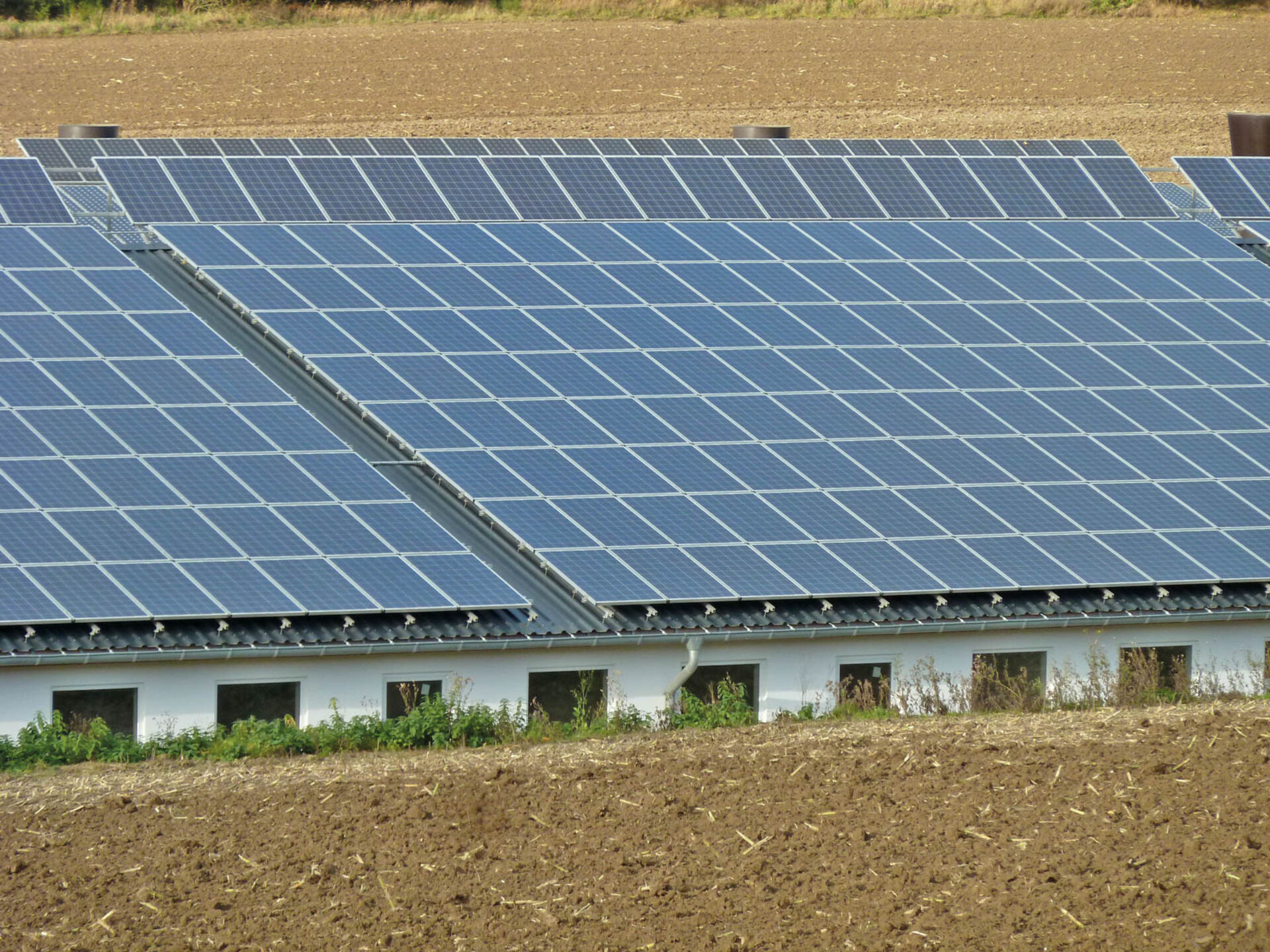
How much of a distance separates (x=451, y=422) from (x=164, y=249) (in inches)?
275

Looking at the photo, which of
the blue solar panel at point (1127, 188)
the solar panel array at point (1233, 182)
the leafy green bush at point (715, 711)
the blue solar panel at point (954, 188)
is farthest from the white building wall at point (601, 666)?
the solar panel array at point (1233, 182)

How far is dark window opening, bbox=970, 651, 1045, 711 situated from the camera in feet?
77.7

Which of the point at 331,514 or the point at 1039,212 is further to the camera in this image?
the point at 1039,212

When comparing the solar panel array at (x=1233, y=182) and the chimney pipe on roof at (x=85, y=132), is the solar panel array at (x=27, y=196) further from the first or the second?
the solar panel array at (x=1233, y=182)

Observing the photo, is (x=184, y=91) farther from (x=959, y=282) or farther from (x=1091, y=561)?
(x=1091, y=561)

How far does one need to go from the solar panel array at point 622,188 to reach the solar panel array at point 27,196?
1.11 meters

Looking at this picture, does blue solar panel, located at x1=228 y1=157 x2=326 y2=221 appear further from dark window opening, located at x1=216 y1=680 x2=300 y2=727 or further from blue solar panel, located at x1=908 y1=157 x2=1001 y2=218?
dark window opening, located at x1=216 y1=680 x2=300 y2=727

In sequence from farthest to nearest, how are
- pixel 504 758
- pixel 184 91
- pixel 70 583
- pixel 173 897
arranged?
pixel 184 91 < pixel 70 583 < pixel 504 758 < pixel 173 897

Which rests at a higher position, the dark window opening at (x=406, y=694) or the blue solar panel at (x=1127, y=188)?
the blue solar panel at (x=1127, y=188)

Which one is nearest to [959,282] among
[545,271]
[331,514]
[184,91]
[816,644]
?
[545,271]

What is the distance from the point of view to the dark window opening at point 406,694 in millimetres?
23031

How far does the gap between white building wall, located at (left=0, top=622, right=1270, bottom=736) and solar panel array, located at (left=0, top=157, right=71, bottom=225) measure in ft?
33.4

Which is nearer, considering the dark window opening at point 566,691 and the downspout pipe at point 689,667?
the downspout pipe at point 689,667

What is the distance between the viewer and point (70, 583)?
22.5 metres
